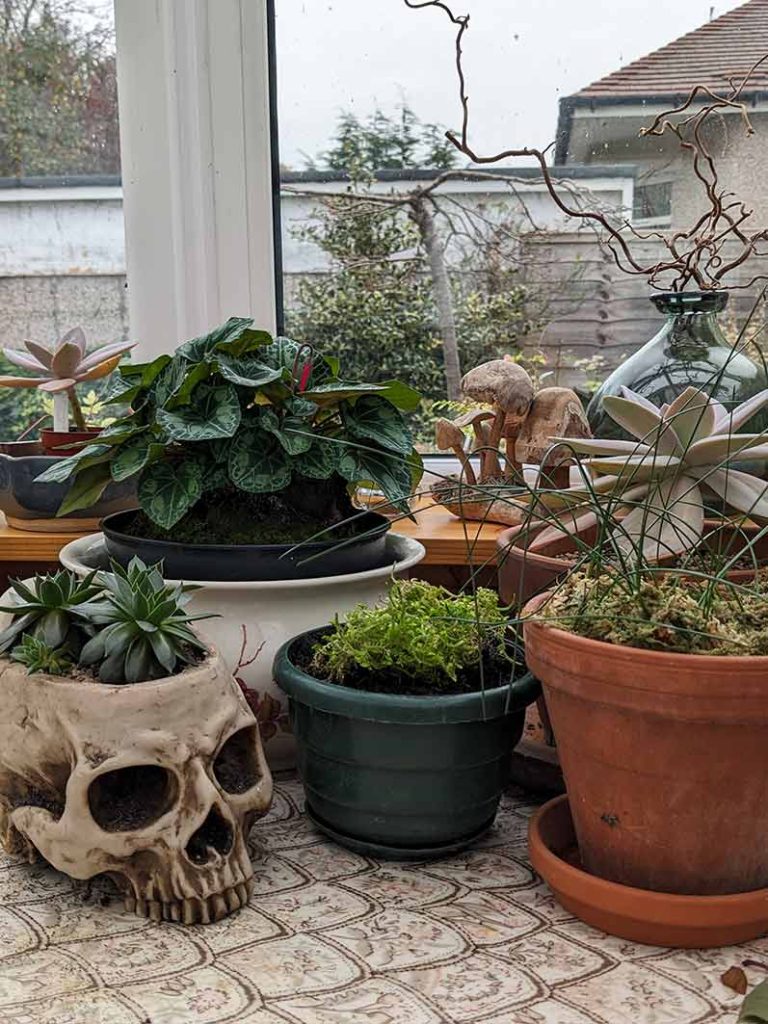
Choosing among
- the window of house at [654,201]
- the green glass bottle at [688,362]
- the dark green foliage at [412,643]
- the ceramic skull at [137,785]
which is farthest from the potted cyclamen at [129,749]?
the window of house at [654,201]

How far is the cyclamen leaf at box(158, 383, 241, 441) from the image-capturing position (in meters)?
1.00

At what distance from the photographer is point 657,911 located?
2.48ft

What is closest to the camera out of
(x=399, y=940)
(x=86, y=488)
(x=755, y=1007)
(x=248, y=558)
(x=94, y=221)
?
(x=755, y=1007)

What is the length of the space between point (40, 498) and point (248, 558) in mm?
391

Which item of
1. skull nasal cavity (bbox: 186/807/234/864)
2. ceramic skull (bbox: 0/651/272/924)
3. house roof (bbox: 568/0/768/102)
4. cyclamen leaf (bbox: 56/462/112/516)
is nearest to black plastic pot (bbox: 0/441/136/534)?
cyclamen leaf (bbox: 56/462/112/516)

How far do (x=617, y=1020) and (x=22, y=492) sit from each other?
920 mm

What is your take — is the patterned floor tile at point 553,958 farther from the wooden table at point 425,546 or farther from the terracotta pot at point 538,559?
the wooden table at point 425,546

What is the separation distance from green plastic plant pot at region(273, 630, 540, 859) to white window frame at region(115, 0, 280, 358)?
0.75 meters

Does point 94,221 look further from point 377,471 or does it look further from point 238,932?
point 238,932

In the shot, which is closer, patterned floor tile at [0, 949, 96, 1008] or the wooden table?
patterned floor tile at [0, 949, 96, 1008]

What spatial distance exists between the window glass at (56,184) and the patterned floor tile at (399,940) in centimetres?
99

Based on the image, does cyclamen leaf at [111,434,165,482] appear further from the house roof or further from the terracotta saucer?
the house roof

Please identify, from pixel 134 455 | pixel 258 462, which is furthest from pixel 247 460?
pixel 134 455

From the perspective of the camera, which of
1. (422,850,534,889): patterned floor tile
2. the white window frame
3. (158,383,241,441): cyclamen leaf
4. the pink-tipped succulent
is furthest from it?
the white window frame
